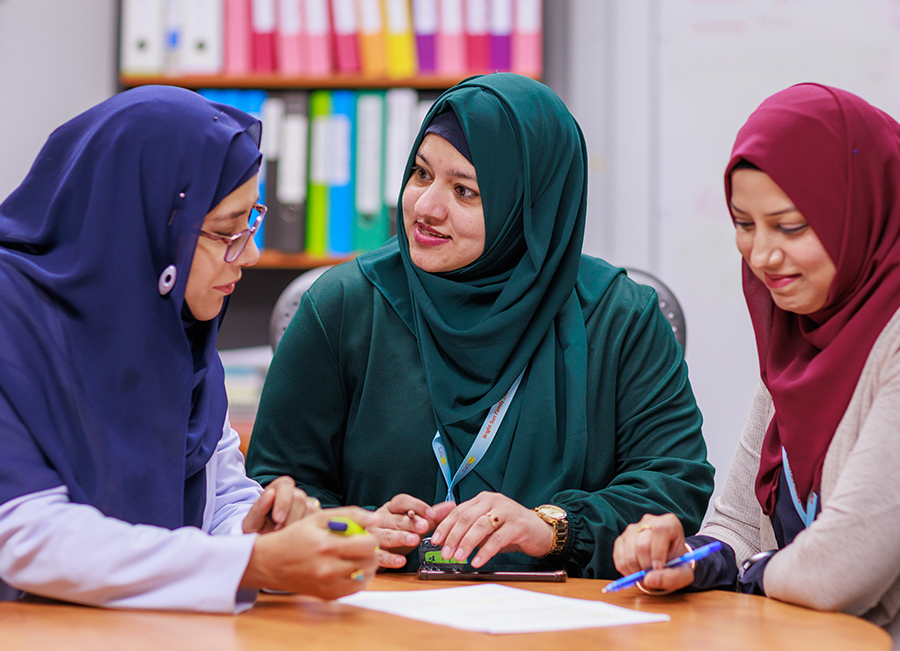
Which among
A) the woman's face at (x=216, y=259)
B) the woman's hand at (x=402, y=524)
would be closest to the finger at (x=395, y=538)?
the woman's hand at (x=402, y=524)

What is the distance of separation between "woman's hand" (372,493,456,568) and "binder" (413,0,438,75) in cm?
179

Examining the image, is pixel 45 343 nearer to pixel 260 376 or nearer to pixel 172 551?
pixel 172 551

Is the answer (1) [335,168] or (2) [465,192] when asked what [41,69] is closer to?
(1) [335,168]

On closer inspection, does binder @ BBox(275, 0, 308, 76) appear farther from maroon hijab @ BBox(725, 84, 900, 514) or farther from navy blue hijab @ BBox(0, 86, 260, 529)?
maroon hijab @ BBox(725, 84, 900, 514)

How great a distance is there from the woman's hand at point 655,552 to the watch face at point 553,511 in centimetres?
20

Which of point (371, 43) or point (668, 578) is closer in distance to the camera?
point (668, 578)

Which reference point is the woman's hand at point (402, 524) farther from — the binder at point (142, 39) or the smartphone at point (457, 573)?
the binder at point (142, 39)

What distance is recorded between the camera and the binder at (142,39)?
109 inches

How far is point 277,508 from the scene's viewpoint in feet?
3.63

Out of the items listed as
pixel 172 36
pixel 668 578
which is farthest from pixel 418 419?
pixel 172 36

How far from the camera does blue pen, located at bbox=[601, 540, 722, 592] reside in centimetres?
109

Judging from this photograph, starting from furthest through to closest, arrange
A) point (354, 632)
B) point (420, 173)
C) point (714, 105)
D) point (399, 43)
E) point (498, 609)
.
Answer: point (399, 43)
point (714, 105)
point (420, 173)
point (498, 609)
point (354, 632)

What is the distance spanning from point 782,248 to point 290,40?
1.97 meters

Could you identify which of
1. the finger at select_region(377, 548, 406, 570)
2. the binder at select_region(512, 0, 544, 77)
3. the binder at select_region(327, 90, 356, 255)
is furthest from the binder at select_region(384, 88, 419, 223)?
the finger at select_region(377, 548, 406, 570)
